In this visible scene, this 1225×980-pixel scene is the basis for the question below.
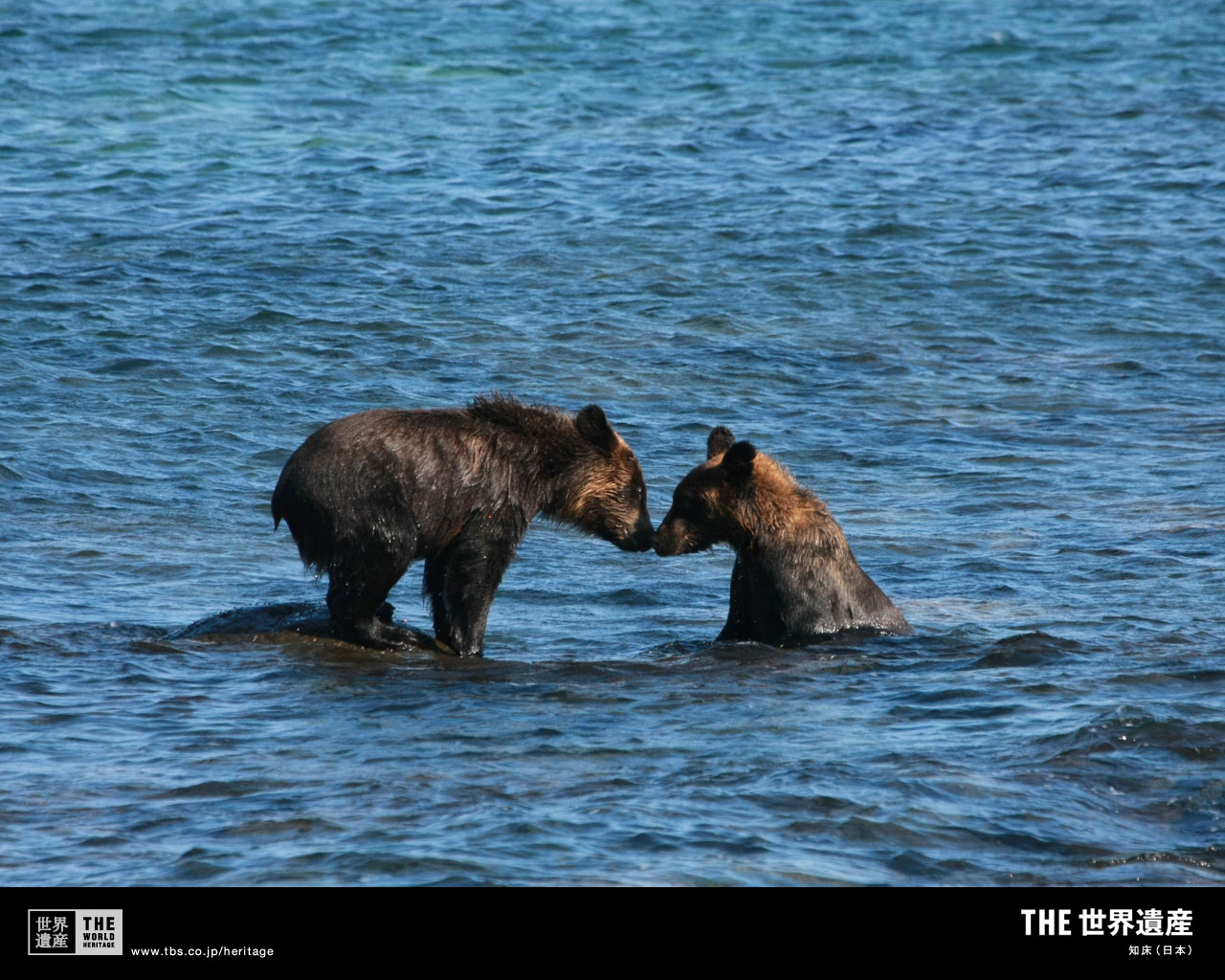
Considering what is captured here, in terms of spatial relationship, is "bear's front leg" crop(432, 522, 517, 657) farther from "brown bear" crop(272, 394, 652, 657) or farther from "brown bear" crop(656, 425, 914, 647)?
"brown bear" crop(656, 425, 914, 647)

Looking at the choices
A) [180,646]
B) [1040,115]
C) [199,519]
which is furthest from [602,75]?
[180,646]

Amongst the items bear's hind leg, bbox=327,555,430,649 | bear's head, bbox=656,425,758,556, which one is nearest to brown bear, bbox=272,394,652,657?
bear's hind leg, bbox=327,555,430,649

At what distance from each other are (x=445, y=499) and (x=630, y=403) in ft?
19.1

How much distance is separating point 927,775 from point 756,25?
26525mm

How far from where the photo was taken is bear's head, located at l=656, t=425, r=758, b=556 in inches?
376

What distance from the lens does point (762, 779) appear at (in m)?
7.03

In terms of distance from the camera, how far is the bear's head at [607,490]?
32.0 feet

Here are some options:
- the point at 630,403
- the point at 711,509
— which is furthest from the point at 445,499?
the point at 630,403

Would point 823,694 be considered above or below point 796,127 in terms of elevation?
below

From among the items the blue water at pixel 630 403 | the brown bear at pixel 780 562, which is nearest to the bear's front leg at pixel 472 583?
the blue water at pixel 630 403

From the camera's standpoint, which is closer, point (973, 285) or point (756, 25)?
point (973, 285)

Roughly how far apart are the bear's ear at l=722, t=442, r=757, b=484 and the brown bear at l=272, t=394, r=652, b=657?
703mm

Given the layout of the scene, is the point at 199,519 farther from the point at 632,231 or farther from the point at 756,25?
the point at 756,25
